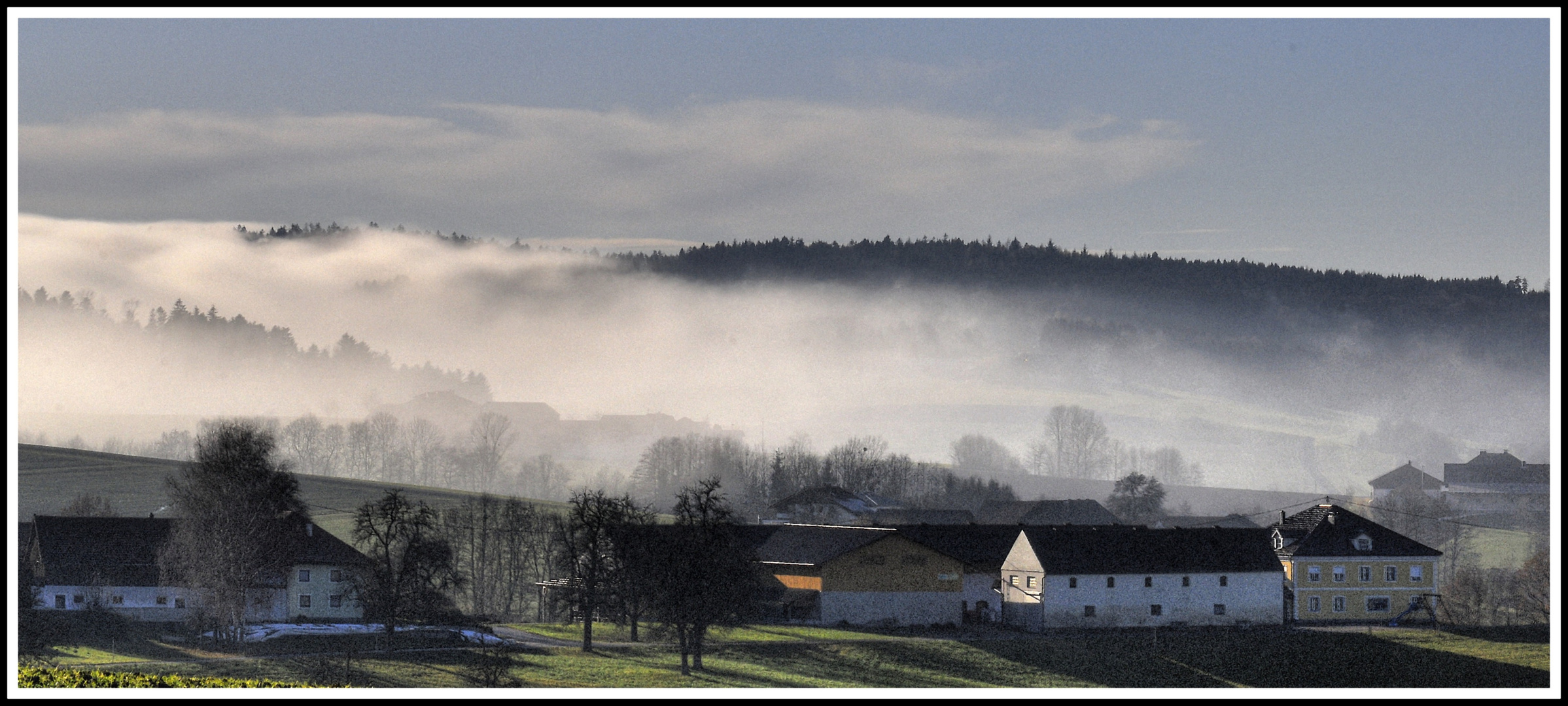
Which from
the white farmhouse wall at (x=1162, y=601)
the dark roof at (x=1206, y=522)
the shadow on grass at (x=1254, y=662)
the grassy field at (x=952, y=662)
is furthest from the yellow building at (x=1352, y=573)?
the dark roof at (x=1206, y=522)

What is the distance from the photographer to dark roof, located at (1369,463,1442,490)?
194 m

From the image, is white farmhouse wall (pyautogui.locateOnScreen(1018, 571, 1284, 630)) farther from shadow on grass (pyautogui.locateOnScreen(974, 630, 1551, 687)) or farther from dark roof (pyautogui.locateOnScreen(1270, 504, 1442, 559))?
dark roof (pyautogui.locateOnScreen(1270, 504, 1442, 559))

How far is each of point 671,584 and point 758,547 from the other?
23.0 m

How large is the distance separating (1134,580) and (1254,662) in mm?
11533

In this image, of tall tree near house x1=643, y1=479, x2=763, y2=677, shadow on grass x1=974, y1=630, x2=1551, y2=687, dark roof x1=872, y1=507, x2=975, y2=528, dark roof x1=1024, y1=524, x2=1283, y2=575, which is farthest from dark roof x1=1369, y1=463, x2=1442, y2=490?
tall tree near house x1=643, y1=479, x2=763, y2=677

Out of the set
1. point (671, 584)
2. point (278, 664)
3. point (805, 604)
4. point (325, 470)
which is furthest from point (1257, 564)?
point (325, 470)

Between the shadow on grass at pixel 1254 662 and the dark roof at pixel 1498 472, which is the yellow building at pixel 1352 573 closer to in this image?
the shadow on grass at pixel 1254 662

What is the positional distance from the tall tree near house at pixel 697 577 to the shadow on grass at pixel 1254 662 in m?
13.2

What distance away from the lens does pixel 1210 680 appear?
6894cm

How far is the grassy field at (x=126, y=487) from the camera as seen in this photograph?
442 ft

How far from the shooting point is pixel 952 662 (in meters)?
68.2

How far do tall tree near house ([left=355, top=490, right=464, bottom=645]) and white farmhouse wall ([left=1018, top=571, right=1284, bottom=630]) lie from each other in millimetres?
32591

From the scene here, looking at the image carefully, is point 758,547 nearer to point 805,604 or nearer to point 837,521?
point 805,604

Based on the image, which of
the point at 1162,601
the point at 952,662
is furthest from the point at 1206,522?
the point at 952,662
